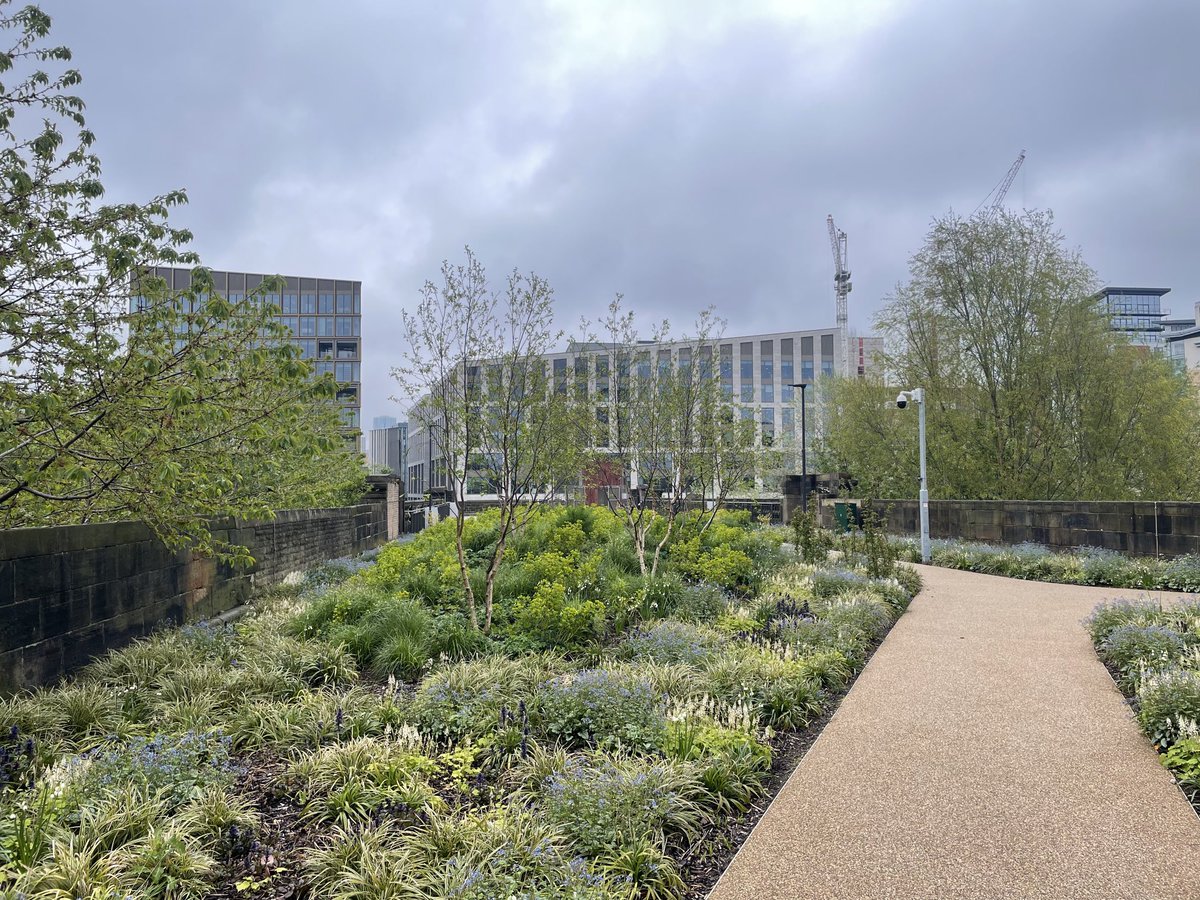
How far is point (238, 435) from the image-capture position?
530 cm

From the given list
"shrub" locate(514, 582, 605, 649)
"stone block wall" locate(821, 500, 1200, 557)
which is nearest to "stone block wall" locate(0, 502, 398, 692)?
"shrub" locate(514, 582, 605, 649)

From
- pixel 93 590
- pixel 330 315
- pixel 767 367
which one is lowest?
pixel 93 590

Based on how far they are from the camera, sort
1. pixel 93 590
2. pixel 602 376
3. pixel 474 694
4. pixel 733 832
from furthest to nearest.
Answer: pixel 602 376 < pixel 93 590 < pixel 474 694 < pixel 733 832

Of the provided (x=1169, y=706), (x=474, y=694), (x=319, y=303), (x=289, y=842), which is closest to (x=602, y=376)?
(x=474, y=694)

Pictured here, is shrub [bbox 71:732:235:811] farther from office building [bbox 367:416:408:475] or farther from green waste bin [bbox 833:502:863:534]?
office building [bbox 367:416:408:475]

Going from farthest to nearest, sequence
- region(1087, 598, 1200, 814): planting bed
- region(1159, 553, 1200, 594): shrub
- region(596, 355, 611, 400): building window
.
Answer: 1. region(596, 355, 611, 400): building window
2. region(1159, 553, 1200, 594): shrub
3. region(1087, 598, 1200, 814): planting bed

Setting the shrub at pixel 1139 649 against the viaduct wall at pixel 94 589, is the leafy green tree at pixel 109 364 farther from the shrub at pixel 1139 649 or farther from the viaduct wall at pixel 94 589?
the shrub at pixel 1139 649

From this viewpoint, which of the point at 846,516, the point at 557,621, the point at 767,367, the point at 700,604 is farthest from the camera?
the point at 767,367

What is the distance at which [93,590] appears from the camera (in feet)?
20.3

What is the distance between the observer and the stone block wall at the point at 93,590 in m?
5.20

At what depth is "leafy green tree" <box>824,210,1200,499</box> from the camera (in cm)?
1714

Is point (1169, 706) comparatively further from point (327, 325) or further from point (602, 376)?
point (327, 325)

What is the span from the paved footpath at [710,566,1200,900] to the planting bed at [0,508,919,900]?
30 cm

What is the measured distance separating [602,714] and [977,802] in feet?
7.04
